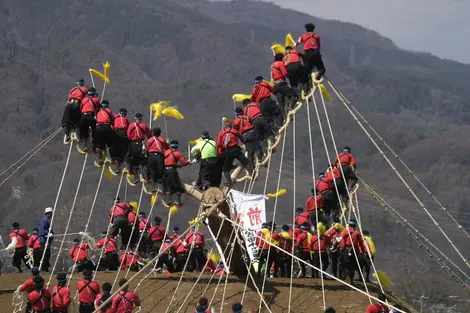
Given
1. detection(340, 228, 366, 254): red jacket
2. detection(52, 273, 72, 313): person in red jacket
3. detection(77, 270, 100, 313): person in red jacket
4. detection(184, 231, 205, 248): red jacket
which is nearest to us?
detection(52, 273, 72, 313): person in red jacket

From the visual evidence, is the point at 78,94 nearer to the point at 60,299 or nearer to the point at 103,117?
the point at 103,117

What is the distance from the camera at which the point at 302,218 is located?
2573 centimetres

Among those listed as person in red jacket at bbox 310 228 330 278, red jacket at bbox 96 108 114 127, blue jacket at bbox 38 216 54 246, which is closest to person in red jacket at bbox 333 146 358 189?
person in red jacket at bbox 310 228 330 278

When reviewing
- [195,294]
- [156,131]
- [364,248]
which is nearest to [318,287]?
[364,248]

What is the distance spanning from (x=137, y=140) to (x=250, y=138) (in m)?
3.07

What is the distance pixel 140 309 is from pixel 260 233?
144 inches

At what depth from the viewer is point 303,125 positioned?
653 feet

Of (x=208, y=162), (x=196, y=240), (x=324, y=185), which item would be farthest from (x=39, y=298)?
(x=324, y=185)

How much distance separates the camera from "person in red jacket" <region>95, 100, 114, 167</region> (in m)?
24.2

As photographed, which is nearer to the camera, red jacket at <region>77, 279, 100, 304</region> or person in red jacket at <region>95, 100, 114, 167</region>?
red jacket at <region>77, 279, 100, 304</region>

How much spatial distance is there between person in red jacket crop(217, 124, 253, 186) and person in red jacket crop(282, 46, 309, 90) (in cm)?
199

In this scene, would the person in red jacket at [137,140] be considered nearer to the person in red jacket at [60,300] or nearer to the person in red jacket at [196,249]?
the person in red jacket at [196,249]

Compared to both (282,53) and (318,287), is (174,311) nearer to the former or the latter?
(318,287)

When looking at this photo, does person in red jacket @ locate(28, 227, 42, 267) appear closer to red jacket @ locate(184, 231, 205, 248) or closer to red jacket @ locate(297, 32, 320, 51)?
red jacket @ locate(184, 231, 205, 248)
